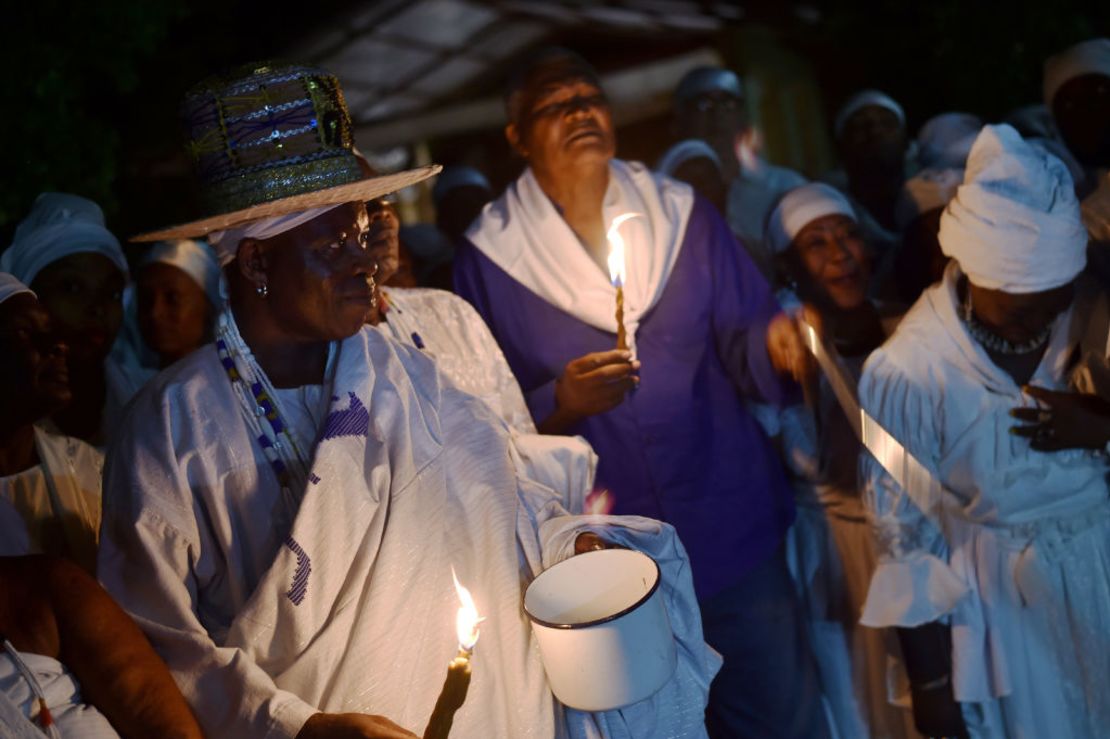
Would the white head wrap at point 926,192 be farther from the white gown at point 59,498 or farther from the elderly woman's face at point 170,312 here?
the white gown at point 59,498

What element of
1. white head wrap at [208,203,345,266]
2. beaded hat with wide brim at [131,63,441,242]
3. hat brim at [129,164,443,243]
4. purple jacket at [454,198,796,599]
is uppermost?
beaded hat with wide brim at [131,63,441,242]

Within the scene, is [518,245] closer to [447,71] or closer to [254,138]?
[254,138]

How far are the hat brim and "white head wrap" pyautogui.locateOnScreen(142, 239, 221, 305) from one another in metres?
2.32

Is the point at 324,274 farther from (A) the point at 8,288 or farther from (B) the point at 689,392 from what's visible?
(B) the point at 689,392

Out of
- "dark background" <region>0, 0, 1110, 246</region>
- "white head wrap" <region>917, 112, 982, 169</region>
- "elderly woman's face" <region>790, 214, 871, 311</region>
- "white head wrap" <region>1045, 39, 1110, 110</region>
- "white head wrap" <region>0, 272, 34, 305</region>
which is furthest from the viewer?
"white head wrap" <region>917, 112, 982, 169</region>

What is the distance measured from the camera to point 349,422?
2693 millimetres

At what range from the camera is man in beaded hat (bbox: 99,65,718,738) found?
2.51 metres

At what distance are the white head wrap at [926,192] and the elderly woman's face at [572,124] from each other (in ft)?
7.42

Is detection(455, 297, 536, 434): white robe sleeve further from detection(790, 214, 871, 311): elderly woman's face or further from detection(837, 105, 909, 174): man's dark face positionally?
detection(837, 105, 909, 174): man's dark face

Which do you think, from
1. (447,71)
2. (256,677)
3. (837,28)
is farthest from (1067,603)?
(447,71)

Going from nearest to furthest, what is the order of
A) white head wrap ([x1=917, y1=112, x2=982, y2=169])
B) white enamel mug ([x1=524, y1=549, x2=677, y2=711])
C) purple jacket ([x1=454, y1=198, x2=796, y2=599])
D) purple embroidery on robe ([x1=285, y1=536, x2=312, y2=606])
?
white enamel mug ([x1=524, y1=549, x2=677, y2=711]), purple embroidery on robe ([x1=285, y1=536, x2=312, y2=606]), purple jacket ([x1=454, y1=198, x2=796, y2=599]), white head wrap ([x1=917, y1=112, x2=982, y2=169])

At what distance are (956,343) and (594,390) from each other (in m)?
1.49

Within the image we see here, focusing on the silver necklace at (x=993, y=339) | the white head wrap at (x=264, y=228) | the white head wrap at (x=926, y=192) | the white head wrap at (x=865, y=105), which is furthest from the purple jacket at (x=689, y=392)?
the white head wrap at (x=865, y=105)

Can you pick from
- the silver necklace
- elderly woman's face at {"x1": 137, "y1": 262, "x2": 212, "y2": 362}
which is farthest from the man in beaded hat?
elderly woman's face at {"x1": 137, "y1": 262, "x2": 212, "y2": 362}
